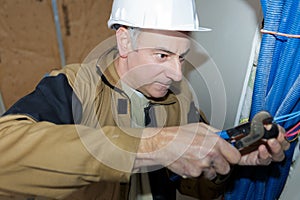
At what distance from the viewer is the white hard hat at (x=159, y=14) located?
0.73m

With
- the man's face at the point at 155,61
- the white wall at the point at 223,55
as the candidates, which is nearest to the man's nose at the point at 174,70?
the man's face at the point at 155,61

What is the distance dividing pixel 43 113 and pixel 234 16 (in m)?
0.65

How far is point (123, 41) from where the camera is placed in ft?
2.80

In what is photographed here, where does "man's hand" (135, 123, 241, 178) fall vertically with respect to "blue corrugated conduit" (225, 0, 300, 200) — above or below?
below

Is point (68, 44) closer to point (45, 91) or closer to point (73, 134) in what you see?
point (45, 91)

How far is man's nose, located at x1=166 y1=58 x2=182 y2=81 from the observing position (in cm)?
80

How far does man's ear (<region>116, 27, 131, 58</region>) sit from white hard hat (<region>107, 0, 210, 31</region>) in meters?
0.05

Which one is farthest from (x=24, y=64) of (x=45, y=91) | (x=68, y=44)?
(x=45, y=91)

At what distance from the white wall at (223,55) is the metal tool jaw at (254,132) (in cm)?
29

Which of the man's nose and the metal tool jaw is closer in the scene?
the metal tool jaw

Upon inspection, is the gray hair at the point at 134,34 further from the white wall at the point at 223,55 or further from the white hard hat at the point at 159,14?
the white wall at the point at 223,55

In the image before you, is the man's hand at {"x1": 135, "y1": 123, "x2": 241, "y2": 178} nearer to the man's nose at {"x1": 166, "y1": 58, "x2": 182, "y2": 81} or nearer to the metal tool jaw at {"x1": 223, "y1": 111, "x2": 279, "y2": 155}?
the metal tool jaw at {"x1": 223, "y1": 111, "x2": 279, "y2": 155}

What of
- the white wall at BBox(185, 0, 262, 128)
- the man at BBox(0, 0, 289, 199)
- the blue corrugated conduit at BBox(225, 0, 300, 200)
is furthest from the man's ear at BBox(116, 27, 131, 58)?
the blue corrugated conduit at BBox(225, 0, 300, 200)

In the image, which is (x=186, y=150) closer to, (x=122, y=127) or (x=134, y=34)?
(x=122, y=127)
